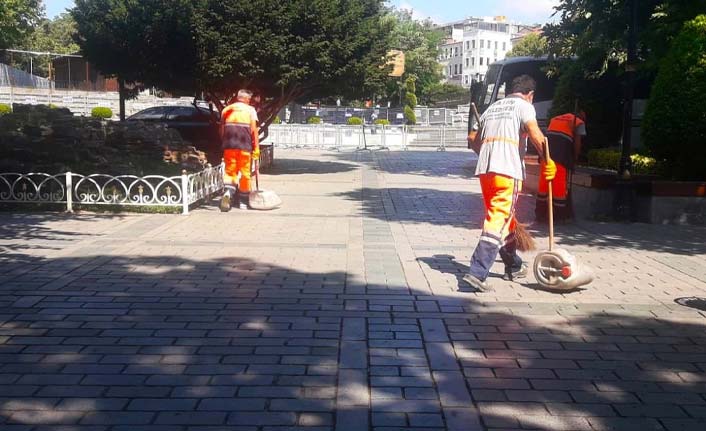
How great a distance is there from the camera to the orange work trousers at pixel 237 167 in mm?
11516

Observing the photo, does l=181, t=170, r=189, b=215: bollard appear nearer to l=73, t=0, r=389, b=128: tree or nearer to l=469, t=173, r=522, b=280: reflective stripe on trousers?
l=469, t=173, r=522, b=280: reflective stripe on trousers

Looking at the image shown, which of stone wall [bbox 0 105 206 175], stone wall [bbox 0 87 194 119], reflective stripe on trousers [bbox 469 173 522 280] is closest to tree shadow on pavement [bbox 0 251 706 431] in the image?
reflective stripe on trousers [bbox 469 173 522 280]

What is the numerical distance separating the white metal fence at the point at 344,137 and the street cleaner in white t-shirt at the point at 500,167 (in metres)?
28.0

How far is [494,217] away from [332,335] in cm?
194

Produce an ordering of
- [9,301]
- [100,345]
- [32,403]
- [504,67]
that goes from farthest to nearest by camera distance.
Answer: [504,67] < [9,301] < [100,345] < [32,403]

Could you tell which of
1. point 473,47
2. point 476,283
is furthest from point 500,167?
point 473,47

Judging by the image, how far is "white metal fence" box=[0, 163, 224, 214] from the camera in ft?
35.7

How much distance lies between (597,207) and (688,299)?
17.0 ft

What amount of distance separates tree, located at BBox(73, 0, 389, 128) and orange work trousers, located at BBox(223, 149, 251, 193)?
5328 mm

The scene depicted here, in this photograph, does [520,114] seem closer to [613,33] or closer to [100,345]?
[100,345]

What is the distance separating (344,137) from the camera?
3559 centimetres

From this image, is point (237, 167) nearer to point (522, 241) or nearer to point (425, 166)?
point (522, 241)

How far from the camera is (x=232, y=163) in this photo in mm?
11555

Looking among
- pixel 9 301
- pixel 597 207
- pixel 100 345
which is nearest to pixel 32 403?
pixel 100 345
